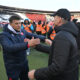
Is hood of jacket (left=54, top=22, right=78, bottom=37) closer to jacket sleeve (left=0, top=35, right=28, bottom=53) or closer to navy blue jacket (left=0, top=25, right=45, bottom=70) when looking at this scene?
jacket sleeve (left=0, top=35, right=28, bottom=53)

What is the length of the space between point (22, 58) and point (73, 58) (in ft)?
4.27

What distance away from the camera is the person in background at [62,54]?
1.48 m

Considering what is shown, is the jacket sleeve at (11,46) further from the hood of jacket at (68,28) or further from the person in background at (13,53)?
the hood of jacket at (68,28)

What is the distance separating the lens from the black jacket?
4.86ft

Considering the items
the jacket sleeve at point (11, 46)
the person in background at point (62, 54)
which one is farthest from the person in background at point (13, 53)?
the person in background at point (62, 54)

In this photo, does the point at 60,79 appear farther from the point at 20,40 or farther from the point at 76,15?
the point at 76,15

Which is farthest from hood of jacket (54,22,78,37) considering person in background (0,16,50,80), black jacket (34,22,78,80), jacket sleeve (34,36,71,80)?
person in background (0,16,50,80)

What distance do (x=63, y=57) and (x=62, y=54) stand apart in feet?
0.11

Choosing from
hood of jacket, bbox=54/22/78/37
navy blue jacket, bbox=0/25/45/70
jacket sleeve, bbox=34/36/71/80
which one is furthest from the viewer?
navy blue jacket, bbox=0/25/45/70

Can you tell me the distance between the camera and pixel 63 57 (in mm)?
1478

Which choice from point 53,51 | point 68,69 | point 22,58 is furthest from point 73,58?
point 22,58

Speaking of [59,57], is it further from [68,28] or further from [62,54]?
[68,28]

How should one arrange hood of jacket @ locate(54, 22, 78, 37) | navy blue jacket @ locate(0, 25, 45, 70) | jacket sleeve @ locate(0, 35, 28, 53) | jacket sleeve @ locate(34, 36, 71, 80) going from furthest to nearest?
1. navy blue jacket @ locate(0, 25, 45, 70)
2. jacket sleeve @ locate(0, 35, 28, 53)
3. hood of jacket @ locate(54, 22, 78, 37)
4. jacket sleeve @ locate(34, 36, 71, 80)

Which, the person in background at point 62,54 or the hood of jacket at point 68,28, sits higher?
the hood of jacket at point 68,28
